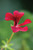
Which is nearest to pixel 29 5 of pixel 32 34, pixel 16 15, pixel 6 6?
pixel 6 6

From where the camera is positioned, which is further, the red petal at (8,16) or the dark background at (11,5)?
the dark background at (11,5)

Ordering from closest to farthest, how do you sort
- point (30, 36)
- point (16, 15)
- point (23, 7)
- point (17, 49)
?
point (16, 15)
point (17, 49)
point (30, 36)
point (23, 7)

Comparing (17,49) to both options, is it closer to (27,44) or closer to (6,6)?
(27,44)

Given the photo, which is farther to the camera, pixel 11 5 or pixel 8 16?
pixel 11 5

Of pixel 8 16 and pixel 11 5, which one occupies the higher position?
pixel 11 5

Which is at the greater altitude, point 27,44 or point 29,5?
point 29,5

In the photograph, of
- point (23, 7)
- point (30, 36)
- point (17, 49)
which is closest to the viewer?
point (17, 49)

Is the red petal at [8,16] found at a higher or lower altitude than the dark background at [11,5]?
lower

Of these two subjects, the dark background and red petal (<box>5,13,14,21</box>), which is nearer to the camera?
red petal (<box>5,13,14,21</box>)

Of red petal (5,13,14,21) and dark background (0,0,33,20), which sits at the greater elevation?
dark background (0,0,33,20)

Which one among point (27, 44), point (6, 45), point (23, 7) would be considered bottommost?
point (6, 45)

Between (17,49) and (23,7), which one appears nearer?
(17,49)
